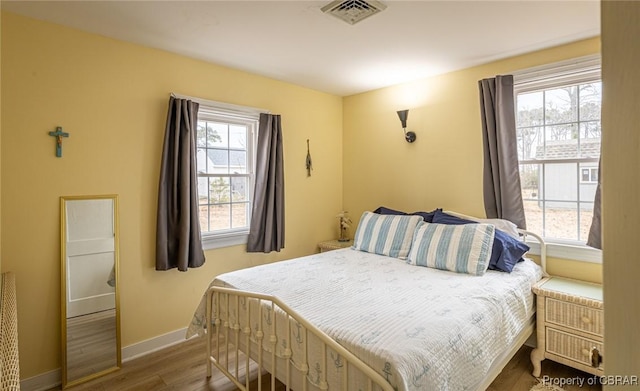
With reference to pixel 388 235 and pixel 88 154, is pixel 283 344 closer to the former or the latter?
pixel 388 235

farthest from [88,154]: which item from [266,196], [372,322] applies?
[372,322]

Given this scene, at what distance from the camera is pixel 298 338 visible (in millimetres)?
1666

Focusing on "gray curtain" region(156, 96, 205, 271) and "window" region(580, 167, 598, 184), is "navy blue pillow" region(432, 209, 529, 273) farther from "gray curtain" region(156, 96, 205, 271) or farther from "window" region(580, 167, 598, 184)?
"gray curtain" region(156, 96, 205, 271)

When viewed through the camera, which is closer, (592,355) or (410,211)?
(592,355)

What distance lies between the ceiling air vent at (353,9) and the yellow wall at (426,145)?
4.85ft

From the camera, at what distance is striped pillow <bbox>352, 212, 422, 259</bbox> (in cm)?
297

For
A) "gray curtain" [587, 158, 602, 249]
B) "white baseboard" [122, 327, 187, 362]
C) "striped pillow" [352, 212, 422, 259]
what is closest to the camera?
"gray curtain" [587, 158, 602, 249]

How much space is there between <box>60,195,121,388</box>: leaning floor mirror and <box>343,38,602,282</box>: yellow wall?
2607 mm

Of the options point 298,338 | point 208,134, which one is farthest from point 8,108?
point 298,338

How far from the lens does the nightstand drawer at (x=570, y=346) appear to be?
219 cm

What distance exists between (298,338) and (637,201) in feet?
4.83

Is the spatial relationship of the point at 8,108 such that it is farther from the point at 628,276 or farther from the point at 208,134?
the point at 628,276

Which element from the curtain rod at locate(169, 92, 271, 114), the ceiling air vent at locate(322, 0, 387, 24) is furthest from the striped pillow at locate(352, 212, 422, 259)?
the ceiling air vent at locate(322, 0, 387, 24)

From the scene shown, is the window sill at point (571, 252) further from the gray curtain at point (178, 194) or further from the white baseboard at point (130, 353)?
the white baseboard at point (130, 353)
